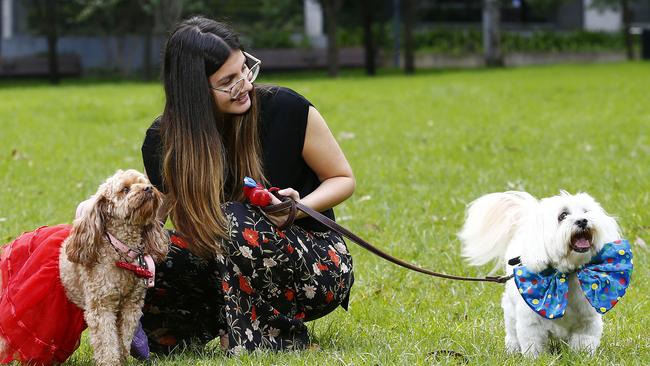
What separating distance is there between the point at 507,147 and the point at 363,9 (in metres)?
18.5

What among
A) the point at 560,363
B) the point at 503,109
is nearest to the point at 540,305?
the point at 560,363

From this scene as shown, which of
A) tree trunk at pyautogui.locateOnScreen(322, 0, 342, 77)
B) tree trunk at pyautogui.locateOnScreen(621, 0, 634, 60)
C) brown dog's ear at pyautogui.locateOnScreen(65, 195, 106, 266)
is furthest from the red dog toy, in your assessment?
tree trunk at pyautogui.locateOnScreen(621, 0, 634, 60)

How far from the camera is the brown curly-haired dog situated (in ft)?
11.8

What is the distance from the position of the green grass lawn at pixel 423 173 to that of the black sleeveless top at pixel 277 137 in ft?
2.36

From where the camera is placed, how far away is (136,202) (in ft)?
11.8

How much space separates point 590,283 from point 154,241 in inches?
62.6

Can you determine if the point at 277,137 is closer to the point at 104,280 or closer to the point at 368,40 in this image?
the point at 104,280

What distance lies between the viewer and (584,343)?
3707 mm

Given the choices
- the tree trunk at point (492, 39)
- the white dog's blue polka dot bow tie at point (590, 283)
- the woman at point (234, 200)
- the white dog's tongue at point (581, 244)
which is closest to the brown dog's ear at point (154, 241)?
the woman at point (234, 200)

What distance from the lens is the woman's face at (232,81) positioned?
12.6ft

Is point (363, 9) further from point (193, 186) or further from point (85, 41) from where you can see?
point (193, 186)

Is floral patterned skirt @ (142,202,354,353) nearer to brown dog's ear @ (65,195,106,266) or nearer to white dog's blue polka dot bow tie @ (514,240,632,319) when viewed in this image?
brown dog's ear @ (65,195,106,266)

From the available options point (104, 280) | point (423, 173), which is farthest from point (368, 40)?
point (104, 280)

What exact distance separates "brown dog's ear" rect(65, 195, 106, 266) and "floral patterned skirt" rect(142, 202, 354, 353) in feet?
1.28
